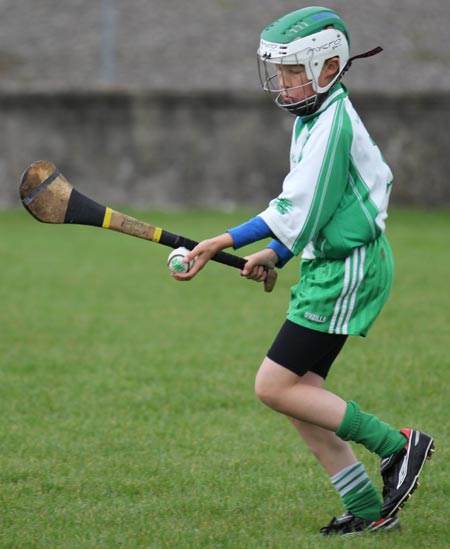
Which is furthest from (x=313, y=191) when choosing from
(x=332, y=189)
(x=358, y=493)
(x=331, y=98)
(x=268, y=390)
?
(x=358, y=493)

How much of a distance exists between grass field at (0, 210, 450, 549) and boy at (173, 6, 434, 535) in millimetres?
396

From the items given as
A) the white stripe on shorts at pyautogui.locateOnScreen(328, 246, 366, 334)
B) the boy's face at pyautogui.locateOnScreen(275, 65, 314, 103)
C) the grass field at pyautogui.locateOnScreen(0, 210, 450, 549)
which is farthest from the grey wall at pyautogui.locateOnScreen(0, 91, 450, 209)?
the white stripe on shorts at pyautogui.locateOnScreen(328, 246, 366, 334)

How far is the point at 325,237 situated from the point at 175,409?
7.42 feet

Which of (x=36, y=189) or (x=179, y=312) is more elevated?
(x=36, y=189)

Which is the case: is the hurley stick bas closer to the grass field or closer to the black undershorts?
the black undershorts

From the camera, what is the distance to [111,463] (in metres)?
4.84

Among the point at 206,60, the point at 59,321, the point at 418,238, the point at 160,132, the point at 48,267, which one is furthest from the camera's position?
the point at 206,60

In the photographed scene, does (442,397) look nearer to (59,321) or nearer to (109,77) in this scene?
(59,321)

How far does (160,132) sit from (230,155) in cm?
103

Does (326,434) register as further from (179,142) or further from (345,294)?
(179,142)

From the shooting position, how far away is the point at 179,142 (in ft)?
49.9

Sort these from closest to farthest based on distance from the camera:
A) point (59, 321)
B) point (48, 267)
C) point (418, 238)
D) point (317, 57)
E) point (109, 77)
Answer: point (317, 57) → point (59, 321) → point (48, 267) → point (418, 238) → point (109, 77)

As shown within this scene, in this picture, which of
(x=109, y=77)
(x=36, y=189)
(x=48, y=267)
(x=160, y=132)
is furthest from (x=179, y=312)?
(x=109, y=77)

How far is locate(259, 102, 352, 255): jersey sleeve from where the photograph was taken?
12.1 feet
